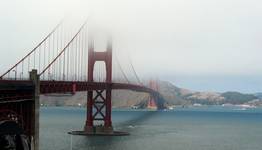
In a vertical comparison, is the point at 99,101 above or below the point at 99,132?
above

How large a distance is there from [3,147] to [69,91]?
2692 centimetres

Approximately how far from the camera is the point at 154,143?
283 ft

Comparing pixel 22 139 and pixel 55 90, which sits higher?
pixel 55 90

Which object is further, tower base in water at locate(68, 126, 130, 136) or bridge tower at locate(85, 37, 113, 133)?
bridge tower at locate(85, 37, 113, 133)

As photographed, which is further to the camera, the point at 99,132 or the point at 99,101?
the point at 99,101

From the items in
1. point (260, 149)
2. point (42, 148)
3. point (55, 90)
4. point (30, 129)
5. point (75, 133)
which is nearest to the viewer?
point (30, 129)

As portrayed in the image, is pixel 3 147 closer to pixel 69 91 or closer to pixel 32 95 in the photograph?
pixel 32 95

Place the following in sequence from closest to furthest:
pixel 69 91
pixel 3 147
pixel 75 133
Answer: pixel 3 147, pixel 69 91, pixel 75 133

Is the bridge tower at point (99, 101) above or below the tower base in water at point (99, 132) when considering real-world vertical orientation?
above

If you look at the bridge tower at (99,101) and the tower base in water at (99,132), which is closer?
the tower base in water at (99,132)

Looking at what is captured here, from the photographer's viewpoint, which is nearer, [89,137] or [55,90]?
[55,90]

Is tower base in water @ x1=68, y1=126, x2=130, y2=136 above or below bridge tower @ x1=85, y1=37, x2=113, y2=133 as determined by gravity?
below

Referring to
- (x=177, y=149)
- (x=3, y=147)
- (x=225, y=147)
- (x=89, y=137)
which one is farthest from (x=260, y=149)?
(x=3, y=147)

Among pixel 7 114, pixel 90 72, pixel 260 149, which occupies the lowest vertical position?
pixel 260 149
